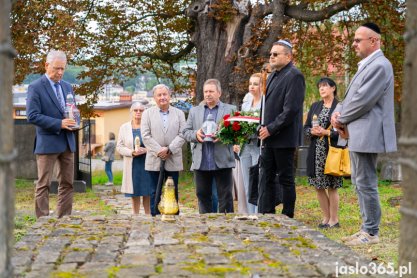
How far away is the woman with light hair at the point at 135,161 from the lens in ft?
38.3

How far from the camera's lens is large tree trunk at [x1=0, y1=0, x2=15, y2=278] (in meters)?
4.13

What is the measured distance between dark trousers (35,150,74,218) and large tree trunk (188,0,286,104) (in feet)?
27.4

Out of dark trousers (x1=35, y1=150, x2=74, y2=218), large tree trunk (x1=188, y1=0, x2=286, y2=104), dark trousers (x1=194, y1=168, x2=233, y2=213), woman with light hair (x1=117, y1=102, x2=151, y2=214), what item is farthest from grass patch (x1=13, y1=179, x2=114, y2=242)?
large tree trunk (x1=188, y1=0, x2=286, y2=104)

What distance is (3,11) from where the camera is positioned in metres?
4.12

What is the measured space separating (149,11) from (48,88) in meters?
12.9

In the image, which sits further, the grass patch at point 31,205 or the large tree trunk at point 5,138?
the grass patch at point 31,205

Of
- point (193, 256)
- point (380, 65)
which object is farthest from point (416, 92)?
point (380, 65)

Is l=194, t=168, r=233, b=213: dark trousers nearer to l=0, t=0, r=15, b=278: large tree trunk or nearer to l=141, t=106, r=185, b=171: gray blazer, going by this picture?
l=141, t=106, r=185, b=171: gray blazer

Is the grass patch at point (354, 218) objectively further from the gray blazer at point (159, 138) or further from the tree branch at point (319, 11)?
the tree branch at point (319, 11)

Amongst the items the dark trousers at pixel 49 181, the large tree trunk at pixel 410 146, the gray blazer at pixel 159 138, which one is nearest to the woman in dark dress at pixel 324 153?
the gray blazer at pixel 159 138

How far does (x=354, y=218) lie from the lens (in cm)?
1162

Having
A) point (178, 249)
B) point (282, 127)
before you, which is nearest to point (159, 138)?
point (282, 127)

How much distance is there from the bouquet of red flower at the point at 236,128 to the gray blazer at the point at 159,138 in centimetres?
98

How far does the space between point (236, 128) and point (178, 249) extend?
3.65 m
